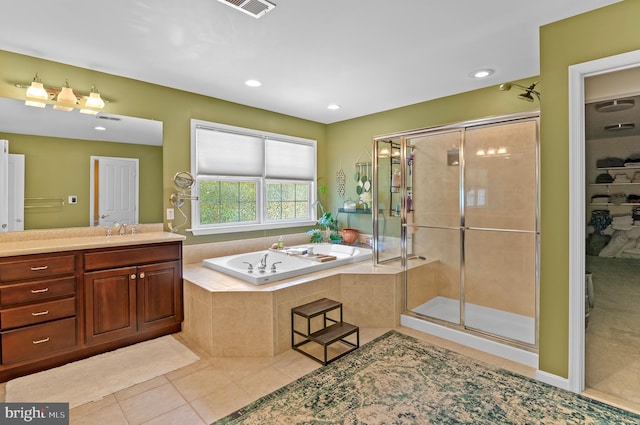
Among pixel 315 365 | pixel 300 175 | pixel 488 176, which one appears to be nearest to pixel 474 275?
pixel 488 176

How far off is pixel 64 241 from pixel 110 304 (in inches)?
26.3

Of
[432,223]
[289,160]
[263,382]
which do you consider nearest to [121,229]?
[263,382]

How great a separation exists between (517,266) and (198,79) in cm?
378

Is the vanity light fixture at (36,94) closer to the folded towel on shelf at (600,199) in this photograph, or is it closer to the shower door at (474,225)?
the shower door at (474,225)

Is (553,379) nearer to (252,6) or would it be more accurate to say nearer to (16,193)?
(252,6)

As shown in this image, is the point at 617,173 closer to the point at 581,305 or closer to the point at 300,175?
the point at 581,305

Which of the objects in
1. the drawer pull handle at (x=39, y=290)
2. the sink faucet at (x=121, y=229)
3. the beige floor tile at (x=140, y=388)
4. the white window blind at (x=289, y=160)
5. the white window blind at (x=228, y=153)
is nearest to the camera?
the beige floor tile at (x=140, y=388)

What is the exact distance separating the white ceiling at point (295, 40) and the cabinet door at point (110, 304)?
5.89 feet

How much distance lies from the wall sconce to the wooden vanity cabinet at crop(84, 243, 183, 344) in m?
1.34

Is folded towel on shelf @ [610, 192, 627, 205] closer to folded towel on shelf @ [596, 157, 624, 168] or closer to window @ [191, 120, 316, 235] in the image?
folded towel on shelf @ [596, 157, 624, 168]

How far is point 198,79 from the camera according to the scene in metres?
3.19

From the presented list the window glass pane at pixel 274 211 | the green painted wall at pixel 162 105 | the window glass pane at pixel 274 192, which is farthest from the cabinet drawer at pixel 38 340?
the window glass pane at pixel 274 192

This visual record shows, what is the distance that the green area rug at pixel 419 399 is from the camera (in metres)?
1.95

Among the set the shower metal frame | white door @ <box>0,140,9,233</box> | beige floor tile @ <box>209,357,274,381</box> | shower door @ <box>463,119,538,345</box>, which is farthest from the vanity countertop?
shower door @ <box>463,119,538,345</box>
